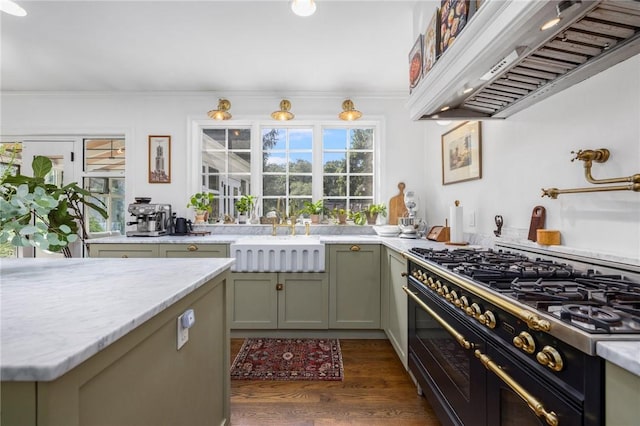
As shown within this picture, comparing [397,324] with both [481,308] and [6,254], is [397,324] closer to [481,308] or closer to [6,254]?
[481,308]

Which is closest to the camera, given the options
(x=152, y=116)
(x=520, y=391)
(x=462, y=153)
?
(x=520, y=391)

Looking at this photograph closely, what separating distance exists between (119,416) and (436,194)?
300 cm

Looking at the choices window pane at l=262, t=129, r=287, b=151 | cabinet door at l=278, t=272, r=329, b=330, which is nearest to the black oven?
cabinet door at l=278, t=272, r=329, b=330

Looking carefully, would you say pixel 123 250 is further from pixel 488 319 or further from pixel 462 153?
pixel 462 153

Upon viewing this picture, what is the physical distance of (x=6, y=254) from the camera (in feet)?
10.6

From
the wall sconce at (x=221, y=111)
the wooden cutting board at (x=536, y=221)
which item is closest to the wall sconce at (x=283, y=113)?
the wall sconce at (x=221, y=111)

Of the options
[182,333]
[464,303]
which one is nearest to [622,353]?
[464,303]

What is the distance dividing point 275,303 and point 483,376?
1937 mm

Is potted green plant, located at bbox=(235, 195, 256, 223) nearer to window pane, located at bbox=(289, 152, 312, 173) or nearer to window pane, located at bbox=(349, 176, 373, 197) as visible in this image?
window pane, located at bbox=(289, 152, 312, 173)

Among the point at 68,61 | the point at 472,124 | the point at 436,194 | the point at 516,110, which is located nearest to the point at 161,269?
the point at 516,110

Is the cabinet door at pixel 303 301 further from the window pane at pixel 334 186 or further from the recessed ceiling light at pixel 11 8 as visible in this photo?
the recessed ceiling light at pixel 11 8

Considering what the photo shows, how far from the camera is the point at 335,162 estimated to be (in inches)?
140

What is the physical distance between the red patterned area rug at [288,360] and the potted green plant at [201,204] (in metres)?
1.45

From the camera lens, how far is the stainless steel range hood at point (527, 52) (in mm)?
904
